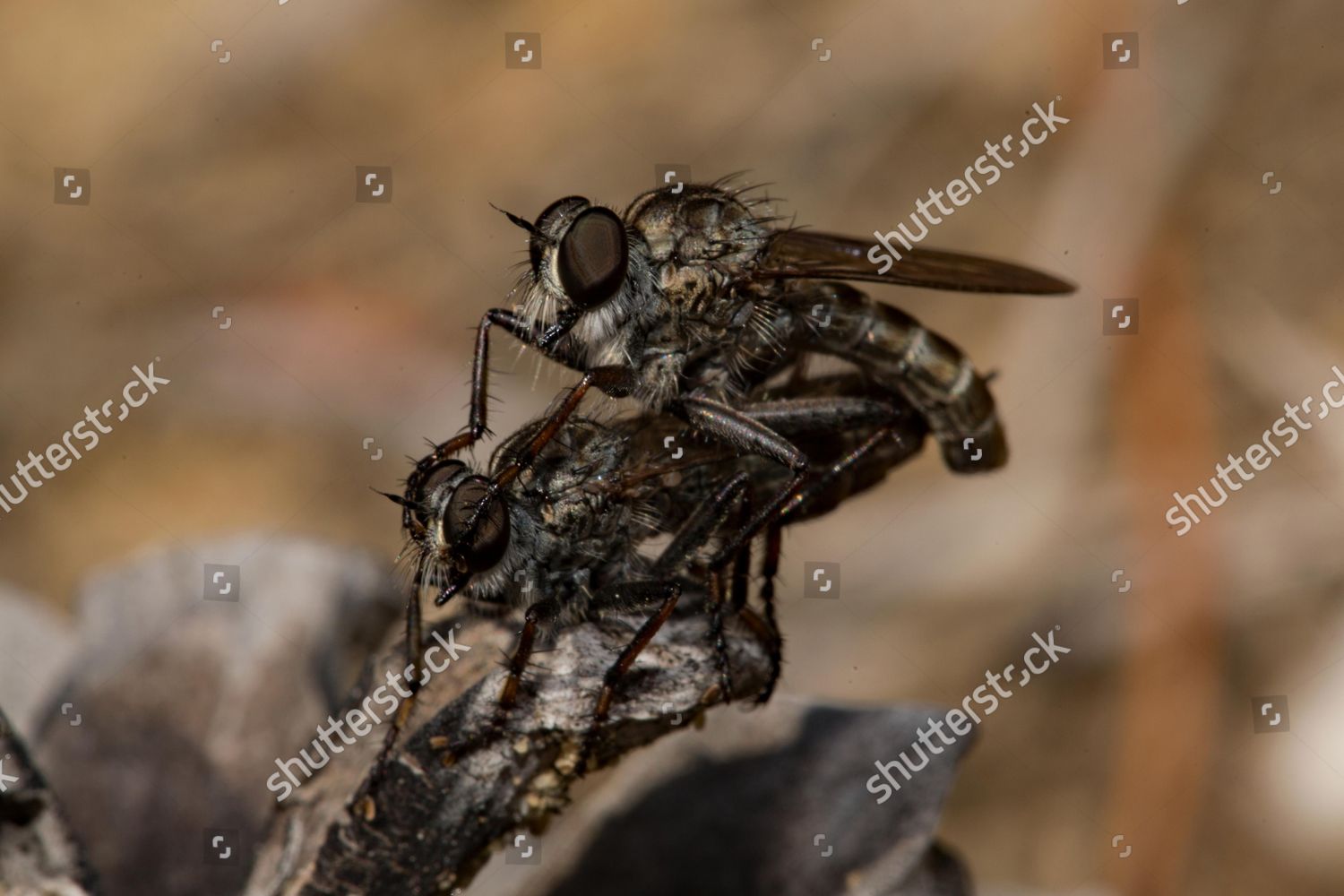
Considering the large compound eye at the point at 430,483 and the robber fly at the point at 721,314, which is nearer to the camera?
the large compound eye at the point at 430,483

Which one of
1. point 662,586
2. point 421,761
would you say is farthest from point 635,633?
point 421,761

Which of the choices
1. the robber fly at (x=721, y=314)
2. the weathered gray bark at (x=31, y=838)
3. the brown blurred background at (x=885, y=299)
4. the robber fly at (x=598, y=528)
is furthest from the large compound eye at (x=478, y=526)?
the brown blurred background at (x=885, y=299)

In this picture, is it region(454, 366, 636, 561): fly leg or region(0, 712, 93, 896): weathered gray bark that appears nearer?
region(0, 712, 93, 896): weathered gray bark

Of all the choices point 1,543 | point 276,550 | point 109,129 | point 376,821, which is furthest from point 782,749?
point 109,129

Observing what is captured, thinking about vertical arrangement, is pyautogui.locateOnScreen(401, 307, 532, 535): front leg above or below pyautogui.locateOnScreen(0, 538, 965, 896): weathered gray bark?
above

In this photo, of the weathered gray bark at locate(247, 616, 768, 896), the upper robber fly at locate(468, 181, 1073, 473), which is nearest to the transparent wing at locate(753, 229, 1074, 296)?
the upper robber fly at locate(468, 181, 1073, 473)

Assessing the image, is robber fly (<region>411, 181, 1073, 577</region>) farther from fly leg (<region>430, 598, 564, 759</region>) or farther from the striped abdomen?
fly leg (<region>430, 598, 564, 759</region>)

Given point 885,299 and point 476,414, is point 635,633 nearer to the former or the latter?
point 476,414

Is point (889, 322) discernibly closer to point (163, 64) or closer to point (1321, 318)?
point (1321, 318)

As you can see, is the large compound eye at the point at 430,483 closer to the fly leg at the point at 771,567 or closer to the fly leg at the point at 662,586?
the fly leg at the point at 662,586
